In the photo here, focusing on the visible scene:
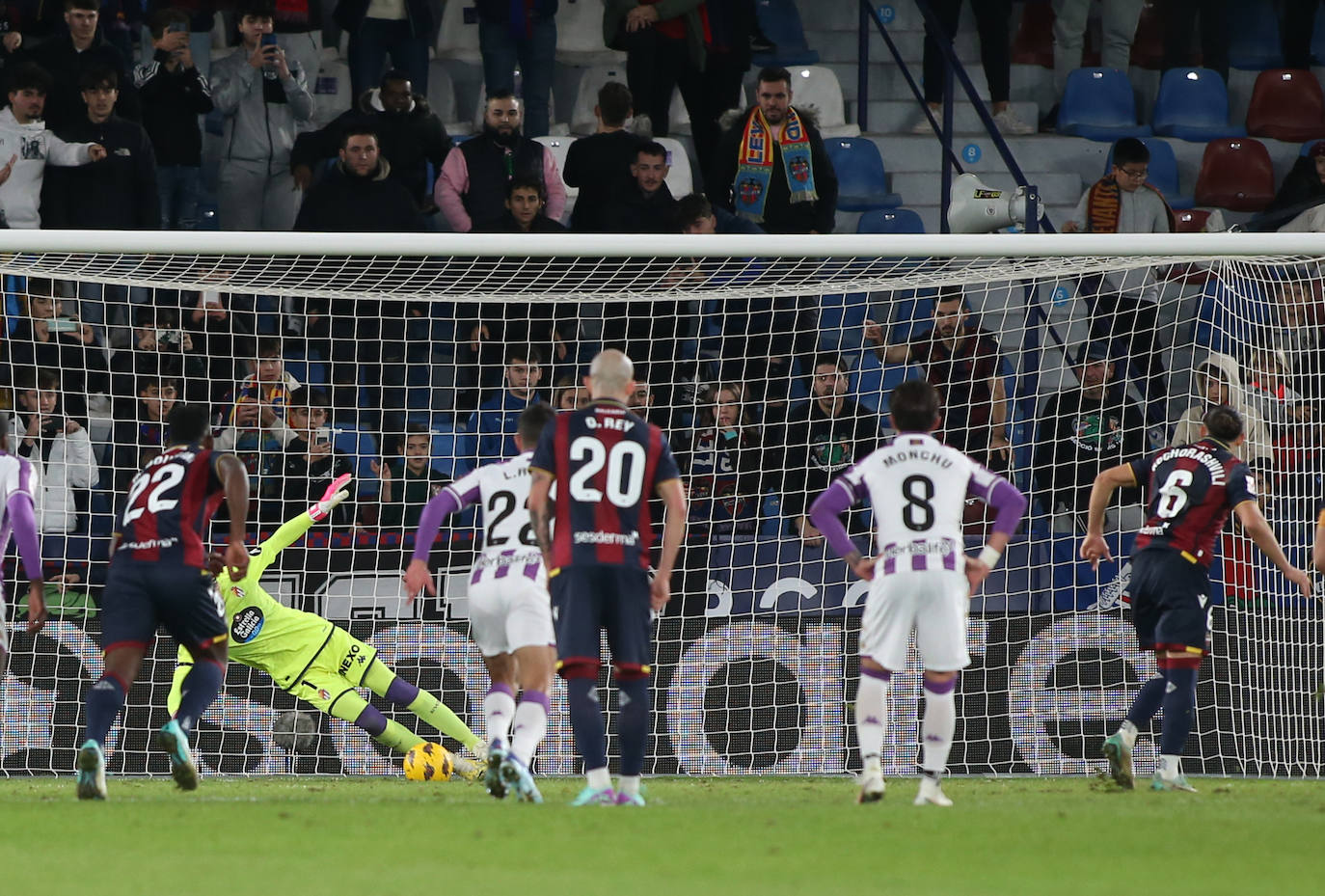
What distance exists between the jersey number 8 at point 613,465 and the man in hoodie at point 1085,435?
14.9ft

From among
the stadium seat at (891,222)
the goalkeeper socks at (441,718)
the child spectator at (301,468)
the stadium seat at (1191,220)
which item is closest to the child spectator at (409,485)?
the child spectator at (301,468)

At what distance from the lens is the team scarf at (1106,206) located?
14.7 m

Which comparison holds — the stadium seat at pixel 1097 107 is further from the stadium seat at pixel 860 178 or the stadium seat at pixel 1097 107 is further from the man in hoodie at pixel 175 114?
the man in hoodie at pixel 175 114

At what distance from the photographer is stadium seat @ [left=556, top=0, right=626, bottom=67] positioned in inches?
674

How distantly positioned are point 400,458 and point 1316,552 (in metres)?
5.73

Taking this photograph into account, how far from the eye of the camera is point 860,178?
16.2m

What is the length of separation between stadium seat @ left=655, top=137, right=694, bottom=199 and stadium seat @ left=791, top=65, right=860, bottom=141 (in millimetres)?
1700

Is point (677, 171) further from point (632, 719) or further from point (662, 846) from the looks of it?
point (662, 846)

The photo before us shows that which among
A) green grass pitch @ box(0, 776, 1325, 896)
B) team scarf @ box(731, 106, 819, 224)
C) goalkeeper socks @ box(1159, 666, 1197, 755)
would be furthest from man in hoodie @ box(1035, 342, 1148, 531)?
green grass pitch @ box(0, 776, 1325, 896)

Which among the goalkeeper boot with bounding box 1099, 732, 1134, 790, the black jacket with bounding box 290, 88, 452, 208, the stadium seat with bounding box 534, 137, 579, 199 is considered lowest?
the goalkeeper boot with bounding box 1099, 732, 1134, 790

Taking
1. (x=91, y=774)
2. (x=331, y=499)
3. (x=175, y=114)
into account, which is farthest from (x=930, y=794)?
(x=175, y=114)

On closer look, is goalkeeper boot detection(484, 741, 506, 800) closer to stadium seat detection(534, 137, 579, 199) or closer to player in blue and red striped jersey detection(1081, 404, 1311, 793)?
player in blue and red striped jersey detection(1081, 404, 1311, 793)

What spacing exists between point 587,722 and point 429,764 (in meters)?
2.84

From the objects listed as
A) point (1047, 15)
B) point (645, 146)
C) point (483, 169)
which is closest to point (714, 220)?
point (645, 146)
